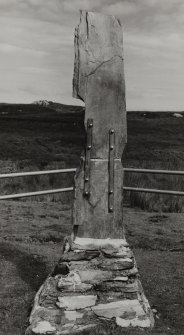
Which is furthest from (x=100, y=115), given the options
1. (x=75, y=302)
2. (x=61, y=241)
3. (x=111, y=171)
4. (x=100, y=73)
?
(x=61, y=241)

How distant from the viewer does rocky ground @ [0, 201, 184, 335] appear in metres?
5.64

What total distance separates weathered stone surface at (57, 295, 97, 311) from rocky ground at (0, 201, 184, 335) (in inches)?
17.4

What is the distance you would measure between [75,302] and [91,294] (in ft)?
0.60

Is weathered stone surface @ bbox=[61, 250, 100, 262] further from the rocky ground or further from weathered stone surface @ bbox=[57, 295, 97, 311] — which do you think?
the rocky ground

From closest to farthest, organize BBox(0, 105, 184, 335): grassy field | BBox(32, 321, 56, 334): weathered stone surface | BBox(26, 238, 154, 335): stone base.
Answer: BBox(32, 321, 56, 334): weathered stone surface → BBox(26, 238, 154, 335): stone base → BBox(0, 105, 184, 335): grassy field

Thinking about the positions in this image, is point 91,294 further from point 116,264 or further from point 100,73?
point 100,73

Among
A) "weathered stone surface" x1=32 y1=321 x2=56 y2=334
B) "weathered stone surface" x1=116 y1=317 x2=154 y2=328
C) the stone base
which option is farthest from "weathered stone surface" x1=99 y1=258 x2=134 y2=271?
"weathered stone surface" x1=32 y1=321 x2=56 y2=334

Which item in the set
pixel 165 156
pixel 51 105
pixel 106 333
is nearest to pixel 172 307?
pixel 106 333

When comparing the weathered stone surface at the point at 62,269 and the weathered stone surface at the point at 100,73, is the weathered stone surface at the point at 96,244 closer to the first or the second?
the weathered stone surface at the point at 62,269

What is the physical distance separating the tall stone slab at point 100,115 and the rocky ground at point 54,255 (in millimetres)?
1171

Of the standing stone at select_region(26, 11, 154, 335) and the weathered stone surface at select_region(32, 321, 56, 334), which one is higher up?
the standing stone at select_region(26, 11, 154, 335)

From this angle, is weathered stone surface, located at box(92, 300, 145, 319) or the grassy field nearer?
weathered stone surface, located at box(92, 300, 145, 319)

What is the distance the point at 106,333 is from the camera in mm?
4965

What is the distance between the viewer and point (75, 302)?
16.6 ft
